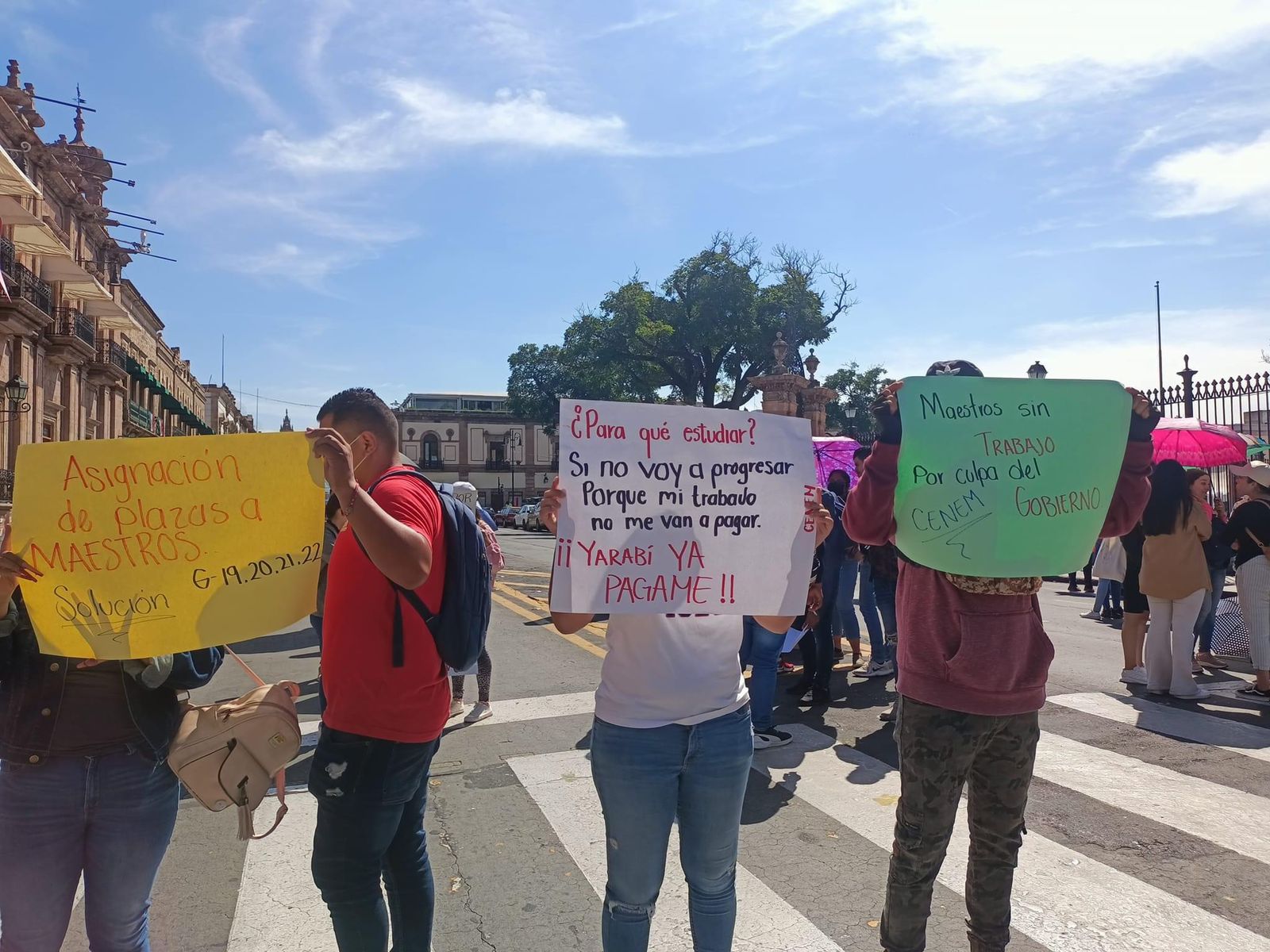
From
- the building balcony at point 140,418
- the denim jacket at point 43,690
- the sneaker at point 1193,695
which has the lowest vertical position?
the sneaker at point 1193,695

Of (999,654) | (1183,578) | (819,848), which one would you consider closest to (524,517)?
(1183,578)

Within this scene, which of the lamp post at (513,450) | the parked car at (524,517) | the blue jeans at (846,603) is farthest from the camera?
the lamp post at (513,450)

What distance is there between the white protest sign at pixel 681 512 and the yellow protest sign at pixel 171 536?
77cm

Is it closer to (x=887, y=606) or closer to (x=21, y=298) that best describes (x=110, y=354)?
(x=21, y=298)

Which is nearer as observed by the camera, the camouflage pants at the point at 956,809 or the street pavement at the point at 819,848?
the camouflage pants at the point at 956,809


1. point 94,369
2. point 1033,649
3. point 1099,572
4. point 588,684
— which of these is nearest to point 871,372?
point 94,369

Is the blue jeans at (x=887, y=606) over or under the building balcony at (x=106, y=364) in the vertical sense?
under

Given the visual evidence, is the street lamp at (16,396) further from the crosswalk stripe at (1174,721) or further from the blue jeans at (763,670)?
the crosswalk stripe at (1174,721)

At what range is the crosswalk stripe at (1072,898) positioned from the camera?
124 inches

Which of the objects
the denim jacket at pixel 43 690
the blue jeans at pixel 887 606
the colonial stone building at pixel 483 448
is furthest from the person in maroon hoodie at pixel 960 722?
the colonial stone building at pixel 483 448

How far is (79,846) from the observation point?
2.30 m

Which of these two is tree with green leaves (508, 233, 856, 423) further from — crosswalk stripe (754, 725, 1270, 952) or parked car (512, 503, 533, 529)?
crosswalk stripe (754, 725, 1270, 952)

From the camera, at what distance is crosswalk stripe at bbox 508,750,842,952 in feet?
10.5

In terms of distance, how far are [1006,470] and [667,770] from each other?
1.48 meters
